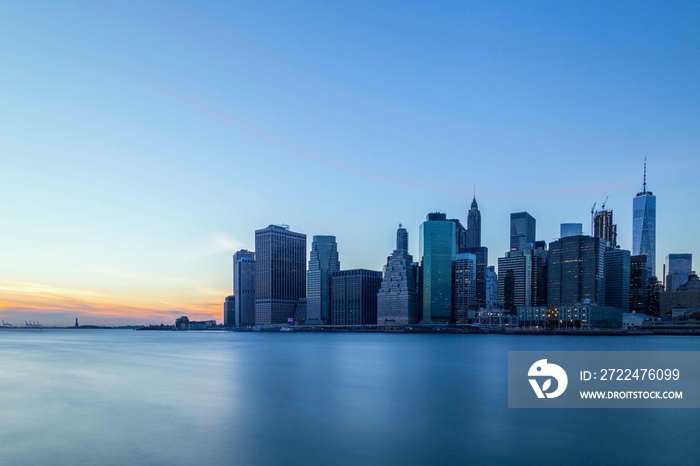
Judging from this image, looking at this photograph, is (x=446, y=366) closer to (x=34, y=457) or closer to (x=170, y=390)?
(x=170, y=390)

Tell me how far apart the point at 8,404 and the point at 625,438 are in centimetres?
4052

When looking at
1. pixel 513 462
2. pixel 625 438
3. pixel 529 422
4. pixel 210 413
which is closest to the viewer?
pixel 513 462

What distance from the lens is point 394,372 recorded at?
180 feet

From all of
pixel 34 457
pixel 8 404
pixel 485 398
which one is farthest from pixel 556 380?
pixel 8 404

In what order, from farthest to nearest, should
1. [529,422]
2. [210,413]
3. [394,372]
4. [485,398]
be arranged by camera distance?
[394,372] < [485,398] < [210,413] < [529,422]
